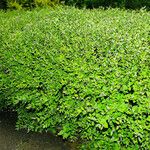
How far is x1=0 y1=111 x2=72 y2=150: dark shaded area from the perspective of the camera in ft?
17.5

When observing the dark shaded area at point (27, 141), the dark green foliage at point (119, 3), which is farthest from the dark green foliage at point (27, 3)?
the dark shaded area at point (27, 141)

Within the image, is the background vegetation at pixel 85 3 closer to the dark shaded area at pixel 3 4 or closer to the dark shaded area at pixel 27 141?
the dark shaded area at pixel 3 4

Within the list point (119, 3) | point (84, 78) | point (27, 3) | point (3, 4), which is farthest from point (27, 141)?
point (3, 4)

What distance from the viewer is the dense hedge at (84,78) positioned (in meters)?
3.48

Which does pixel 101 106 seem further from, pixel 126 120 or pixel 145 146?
pixel 145 146

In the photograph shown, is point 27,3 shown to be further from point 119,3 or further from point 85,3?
point 119,3

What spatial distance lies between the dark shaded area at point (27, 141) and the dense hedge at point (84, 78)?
43cm

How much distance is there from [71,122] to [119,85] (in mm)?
818

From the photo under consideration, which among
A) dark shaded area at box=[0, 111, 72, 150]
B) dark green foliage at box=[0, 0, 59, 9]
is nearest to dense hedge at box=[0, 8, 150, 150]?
dark shaded area at box=[0, 111, 72, 150]

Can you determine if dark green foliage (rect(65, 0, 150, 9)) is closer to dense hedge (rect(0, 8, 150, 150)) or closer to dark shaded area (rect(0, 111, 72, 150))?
dense hedge (rect(0, 8, 150, 150))

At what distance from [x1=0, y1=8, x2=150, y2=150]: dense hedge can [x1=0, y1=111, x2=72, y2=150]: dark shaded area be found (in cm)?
43

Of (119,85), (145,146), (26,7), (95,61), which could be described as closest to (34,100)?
(95,61)

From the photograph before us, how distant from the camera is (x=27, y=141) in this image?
5492 millimetres

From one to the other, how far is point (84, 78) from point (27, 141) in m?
2.09
